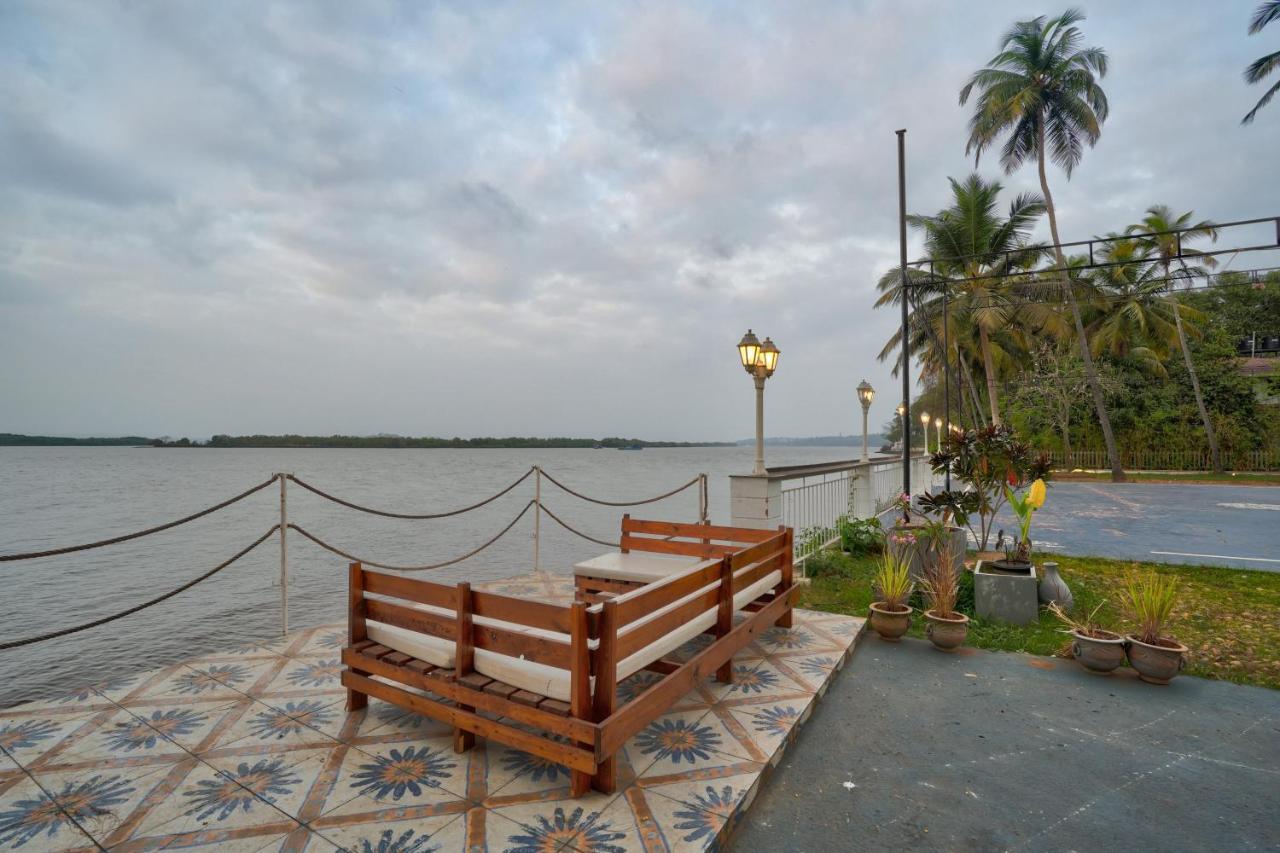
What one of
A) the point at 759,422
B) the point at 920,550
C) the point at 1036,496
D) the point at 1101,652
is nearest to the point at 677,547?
the point at 759,422

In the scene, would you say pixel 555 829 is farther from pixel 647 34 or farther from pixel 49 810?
pixel 647 34

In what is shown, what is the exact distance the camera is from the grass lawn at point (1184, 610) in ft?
12.7

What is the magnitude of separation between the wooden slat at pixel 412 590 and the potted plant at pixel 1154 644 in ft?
Result: 14.2

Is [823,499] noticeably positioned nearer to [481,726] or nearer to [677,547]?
[677,547]

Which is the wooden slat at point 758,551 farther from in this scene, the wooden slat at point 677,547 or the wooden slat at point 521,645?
the wooden slat at point 521,645

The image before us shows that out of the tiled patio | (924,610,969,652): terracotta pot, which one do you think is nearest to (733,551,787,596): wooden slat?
the tiled patio

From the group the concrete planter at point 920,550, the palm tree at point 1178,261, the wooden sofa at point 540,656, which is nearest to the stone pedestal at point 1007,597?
the concrete planter at point 920,550

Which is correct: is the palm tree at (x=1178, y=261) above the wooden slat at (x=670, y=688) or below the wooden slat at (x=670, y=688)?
above

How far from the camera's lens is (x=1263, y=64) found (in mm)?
13789

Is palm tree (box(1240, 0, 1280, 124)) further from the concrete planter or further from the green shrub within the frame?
the concrete planter

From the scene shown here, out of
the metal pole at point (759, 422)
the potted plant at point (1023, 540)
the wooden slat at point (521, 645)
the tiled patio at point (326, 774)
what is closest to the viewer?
the tiled patio at point (326, 774)

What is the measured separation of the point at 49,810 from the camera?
2.06 metres

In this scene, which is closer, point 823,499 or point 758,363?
point 758,363

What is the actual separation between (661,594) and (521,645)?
2.26 ft
